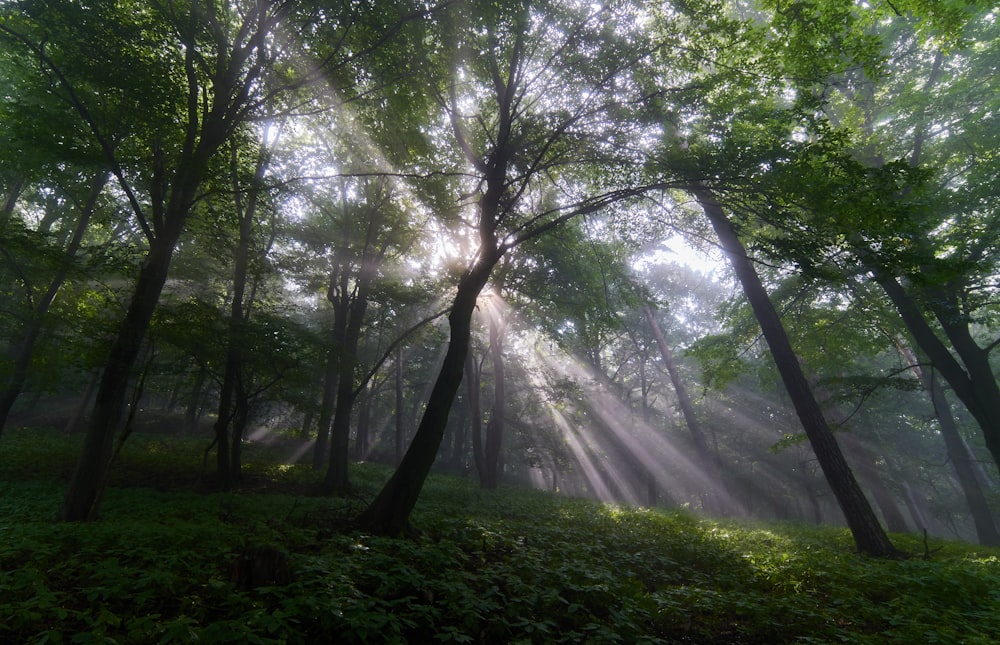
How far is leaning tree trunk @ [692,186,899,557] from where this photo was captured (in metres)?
8.95

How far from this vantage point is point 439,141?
480 inches

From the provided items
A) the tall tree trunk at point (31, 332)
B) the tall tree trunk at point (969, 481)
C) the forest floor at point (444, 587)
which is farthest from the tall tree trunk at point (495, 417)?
the tall tree trunk at point (969, 481)

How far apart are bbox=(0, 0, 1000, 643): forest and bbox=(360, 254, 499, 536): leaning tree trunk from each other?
49mm

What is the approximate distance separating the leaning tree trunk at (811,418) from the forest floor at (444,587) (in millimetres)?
819

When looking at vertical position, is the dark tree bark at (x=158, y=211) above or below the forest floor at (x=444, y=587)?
above

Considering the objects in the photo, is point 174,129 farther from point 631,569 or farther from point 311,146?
point 631,569

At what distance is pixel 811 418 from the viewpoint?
32.8ft

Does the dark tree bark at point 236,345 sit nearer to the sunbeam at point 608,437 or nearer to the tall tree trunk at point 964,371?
the sunbeam at point 608,437

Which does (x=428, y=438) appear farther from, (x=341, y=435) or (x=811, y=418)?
(x=811, y=418)

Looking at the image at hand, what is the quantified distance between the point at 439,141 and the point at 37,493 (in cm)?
1222

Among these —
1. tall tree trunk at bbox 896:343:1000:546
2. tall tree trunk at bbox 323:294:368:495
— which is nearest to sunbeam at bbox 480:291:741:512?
tall tree trunk at bbox 896:343:1000:546

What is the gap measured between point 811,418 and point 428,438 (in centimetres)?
839

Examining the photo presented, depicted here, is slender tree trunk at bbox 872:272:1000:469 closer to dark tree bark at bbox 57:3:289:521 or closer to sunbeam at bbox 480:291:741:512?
sunbeam at bbox 480:291:741:512

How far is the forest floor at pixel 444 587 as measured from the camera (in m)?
3.46
